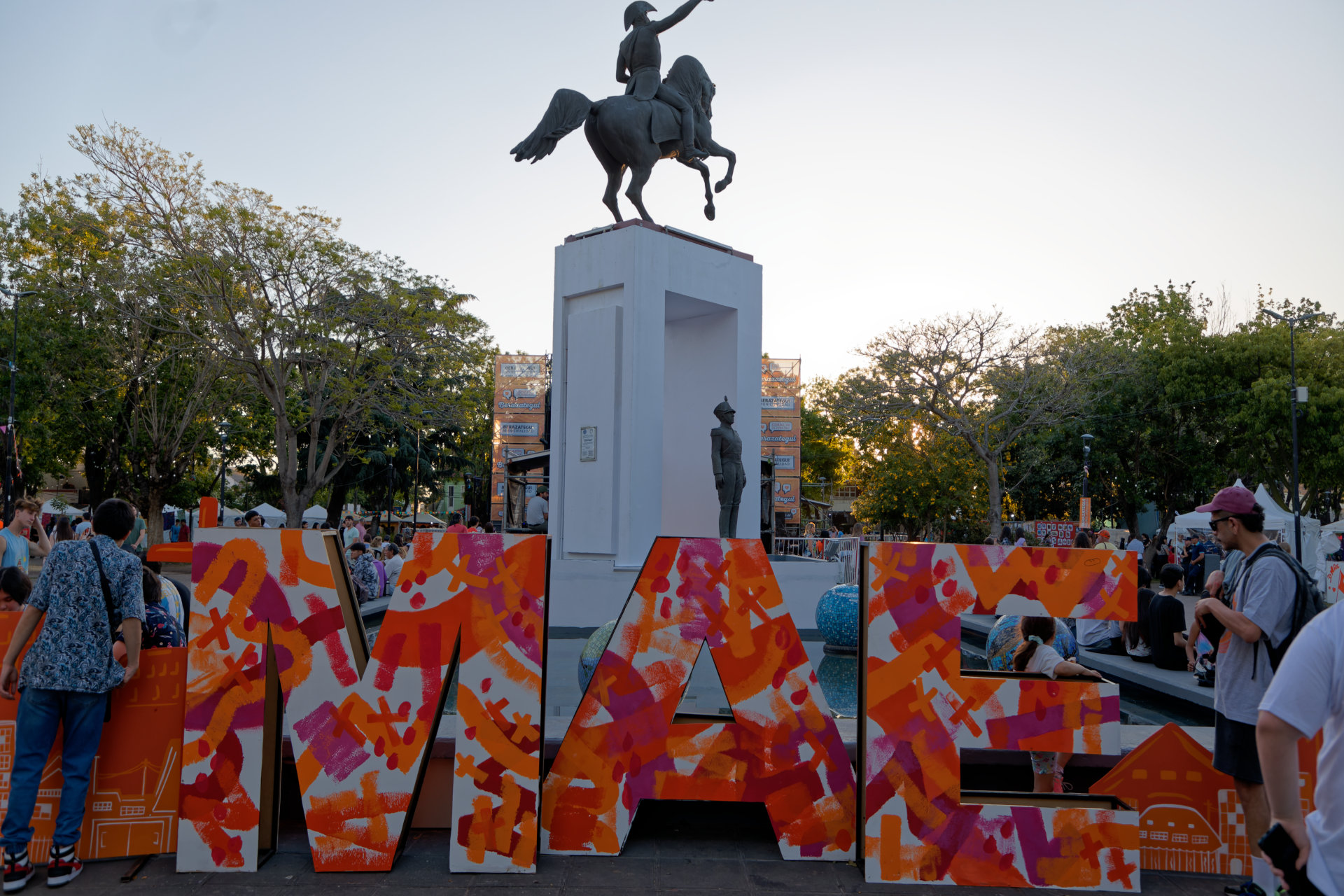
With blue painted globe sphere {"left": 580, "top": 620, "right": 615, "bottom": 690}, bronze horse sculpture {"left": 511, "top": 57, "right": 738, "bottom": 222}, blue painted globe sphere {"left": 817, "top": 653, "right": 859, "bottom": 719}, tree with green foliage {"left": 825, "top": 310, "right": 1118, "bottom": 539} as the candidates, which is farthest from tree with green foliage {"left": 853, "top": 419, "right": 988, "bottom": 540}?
blue painted globe sphere {"left": 580, "top": 620, "right": 615, "bottom": 690}

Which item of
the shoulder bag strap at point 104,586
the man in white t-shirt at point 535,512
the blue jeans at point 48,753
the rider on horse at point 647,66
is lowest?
the blue jeans at point 48,753

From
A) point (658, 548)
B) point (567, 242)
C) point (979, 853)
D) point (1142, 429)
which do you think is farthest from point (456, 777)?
point (1142, 429)

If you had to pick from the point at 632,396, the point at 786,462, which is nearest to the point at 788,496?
the point at 786,462

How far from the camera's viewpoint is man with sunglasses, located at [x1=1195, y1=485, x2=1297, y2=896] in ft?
12.8

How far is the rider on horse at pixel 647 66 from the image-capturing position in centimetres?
1296

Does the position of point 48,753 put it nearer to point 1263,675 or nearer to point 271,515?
point 1263,675

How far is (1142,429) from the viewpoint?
41938 mm

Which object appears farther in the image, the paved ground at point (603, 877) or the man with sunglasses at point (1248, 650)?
the paved ground at point (603, 877)

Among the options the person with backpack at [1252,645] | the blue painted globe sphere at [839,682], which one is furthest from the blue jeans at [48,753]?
the person with backpack at [1252,645]

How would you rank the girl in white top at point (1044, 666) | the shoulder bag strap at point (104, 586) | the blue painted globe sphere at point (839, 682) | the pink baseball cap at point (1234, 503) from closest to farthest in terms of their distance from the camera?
the pink baseball cap at point (1234, 503) < the shoulder bag strap at point (104, 586) < the girl in white top at point (1044, 666) < the blue painted globe sphere at point (839, 682)

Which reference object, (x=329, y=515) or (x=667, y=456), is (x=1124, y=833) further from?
(x=329, y=515)

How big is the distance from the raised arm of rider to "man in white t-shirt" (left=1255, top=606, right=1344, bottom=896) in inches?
479

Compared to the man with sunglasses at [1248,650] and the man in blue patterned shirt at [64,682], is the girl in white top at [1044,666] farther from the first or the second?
the man in blue patterned shirt at [64,682]

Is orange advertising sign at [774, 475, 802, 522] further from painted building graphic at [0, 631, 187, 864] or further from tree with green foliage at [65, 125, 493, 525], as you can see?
painted building graphic at [0, 631, 187, 864]
